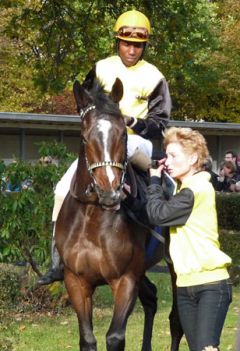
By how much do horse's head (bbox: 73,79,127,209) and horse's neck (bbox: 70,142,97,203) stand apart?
6 centimetres

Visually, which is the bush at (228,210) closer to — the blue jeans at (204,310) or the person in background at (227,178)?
the person in background at (227,178)

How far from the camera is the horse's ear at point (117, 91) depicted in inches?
279

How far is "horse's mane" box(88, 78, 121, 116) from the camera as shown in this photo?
6996 mm

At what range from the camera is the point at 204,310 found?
5.59 m

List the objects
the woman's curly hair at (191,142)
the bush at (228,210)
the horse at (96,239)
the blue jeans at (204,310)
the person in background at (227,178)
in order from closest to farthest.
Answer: the blue jeans at (204,310), the woman's curly hair at (191,142), the horse at (96,239), the person in background at (227,178), the bush at (228,210)

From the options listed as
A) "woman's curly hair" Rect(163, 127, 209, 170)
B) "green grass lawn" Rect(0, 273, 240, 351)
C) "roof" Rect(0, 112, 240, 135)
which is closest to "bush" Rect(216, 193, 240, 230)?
"roof" Rect(0, 112, 240, 135)

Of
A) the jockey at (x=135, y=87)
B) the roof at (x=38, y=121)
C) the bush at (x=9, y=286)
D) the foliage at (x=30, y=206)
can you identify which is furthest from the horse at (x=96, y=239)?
the roof at (x=38, y=121)

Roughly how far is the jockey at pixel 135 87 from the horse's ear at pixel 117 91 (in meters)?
0.34

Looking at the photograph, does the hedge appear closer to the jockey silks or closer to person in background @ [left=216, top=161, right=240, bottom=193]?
the jockey silks

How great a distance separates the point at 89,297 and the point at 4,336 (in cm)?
124

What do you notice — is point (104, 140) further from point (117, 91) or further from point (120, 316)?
point (120, 316)

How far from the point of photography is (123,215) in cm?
718

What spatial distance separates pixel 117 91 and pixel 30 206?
4.07 metres

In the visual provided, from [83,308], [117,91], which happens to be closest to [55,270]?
[83,308]
